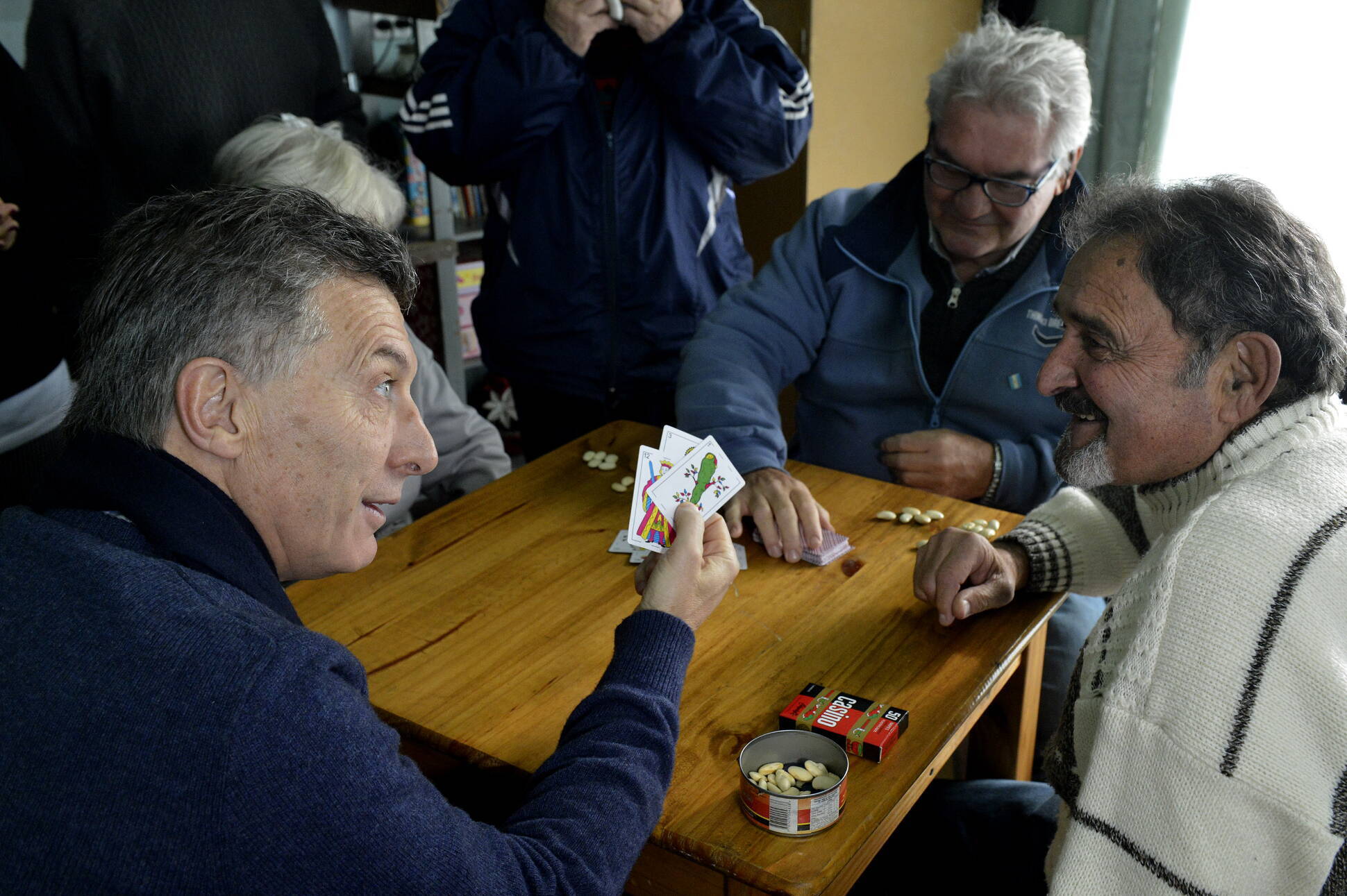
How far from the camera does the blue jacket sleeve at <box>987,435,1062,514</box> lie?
6.98 ft

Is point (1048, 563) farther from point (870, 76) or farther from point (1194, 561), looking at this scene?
point (870, 76)

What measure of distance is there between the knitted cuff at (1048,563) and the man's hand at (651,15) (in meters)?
1.52

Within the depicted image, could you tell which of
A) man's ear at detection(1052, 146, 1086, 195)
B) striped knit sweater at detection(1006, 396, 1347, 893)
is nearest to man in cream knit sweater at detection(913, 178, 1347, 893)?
striped knit sweater at detection(1006, 396, 1347, 893)

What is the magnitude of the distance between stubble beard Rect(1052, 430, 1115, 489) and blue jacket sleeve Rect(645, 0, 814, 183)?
133 centimetres

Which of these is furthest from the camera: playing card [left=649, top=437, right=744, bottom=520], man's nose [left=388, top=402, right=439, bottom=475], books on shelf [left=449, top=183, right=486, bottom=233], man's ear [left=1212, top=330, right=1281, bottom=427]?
books on shelf [left=449, top=183, right=486, bottom=233]

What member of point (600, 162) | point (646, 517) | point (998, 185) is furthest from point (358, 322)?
point (600, 162)

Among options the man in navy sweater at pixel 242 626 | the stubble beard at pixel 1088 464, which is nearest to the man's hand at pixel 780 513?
the stubble beard at pixel 1088 464

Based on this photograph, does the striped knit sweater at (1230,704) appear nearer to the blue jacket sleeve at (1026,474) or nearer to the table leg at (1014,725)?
the table leg at (1014,725)

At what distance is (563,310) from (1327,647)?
6.23 ft

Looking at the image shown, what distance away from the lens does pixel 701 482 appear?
1.69 meters

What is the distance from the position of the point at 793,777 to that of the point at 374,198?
1.61 metres

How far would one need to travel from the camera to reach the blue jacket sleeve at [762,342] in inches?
84.0

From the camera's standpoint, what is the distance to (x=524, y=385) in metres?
2.76

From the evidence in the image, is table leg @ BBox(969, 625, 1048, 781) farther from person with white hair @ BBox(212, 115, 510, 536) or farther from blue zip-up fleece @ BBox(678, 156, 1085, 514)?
person with white hair @ BBox(212, 115, 510, 536)
